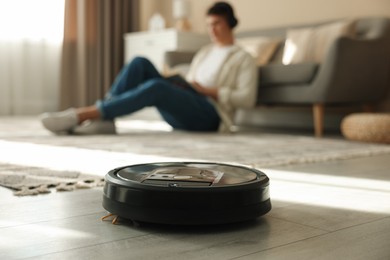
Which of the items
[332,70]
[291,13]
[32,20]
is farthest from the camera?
[32,20]

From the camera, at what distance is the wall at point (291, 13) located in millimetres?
3766

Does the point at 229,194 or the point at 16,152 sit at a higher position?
the point at 229,194

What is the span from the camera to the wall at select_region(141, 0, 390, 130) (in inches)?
148

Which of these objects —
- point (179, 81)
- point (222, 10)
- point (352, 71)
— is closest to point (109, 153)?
point (179, 81)

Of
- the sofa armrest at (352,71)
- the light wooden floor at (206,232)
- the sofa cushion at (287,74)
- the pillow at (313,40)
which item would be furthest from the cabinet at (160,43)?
the light wooden floor at (206,232)

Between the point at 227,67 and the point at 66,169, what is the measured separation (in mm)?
1815

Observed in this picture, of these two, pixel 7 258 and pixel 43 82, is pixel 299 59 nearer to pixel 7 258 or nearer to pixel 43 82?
pixel 43 82

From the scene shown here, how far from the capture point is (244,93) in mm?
3141

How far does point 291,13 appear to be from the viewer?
429 centimetres

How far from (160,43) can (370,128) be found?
2481 mm

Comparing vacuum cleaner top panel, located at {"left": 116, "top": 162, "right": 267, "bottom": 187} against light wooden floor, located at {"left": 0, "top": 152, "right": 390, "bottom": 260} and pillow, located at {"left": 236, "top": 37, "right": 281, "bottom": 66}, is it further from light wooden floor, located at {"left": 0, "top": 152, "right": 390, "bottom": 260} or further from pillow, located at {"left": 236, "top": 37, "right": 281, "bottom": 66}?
pillow, located at {"left": 236, "top": 37, "right": 281, "bottom": 66}

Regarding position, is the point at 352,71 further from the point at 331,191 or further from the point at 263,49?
the point at 331,191

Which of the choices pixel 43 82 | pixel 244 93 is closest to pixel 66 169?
pixel 244 93

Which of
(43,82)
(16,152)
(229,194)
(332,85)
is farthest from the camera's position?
(43,82)
